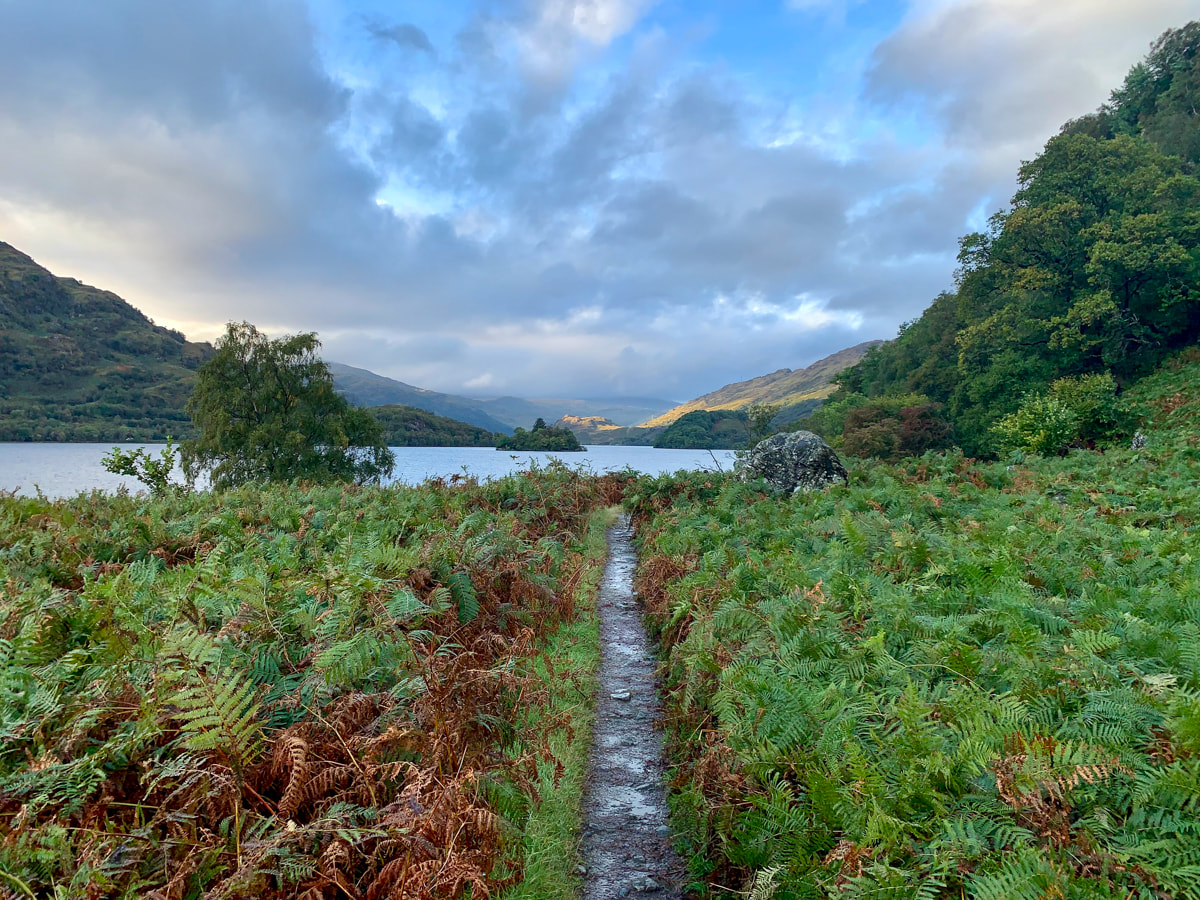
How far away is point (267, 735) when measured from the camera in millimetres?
2947

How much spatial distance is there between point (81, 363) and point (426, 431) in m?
85.2

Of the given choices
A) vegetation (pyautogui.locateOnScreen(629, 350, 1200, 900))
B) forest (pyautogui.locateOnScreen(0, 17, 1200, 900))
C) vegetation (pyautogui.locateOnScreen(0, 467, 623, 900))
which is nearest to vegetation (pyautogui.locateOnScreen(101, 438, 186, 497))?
forest (pyautogui.locateOnScreen(0, 17, 1200, 900))

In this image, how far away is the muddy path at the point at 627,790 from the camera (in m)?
3.83

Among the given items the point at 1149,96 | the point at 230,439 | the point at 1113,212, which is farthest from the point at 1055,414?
the point at 1149,96

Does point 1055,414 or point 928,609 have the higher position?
point 1055,414

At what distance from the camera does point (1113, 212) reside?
27594mm

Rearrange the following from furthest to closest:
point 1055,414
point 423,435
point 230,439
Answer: point 423,435
point 230,439
point 1055,414

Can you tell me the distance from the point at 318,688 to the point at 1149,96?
6750cm

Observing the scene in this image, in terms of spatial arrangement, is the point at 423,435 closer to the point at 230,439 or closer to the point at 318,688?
the point at 230,439

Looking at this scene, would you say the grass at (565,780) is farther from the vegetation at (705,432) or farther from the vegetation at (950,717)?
the vegetation at (705,432)

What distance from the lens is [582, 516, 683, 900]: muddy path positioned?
12.6ft

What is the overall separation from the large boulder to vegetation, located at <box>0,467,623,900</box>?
11.9 m

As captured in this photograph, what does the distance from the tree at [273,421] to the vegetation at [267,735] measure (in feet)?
91.6

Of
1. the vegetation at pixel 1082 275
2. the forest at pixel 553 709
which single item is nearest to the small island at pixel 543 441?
the vegetation at pixel 1082 275
